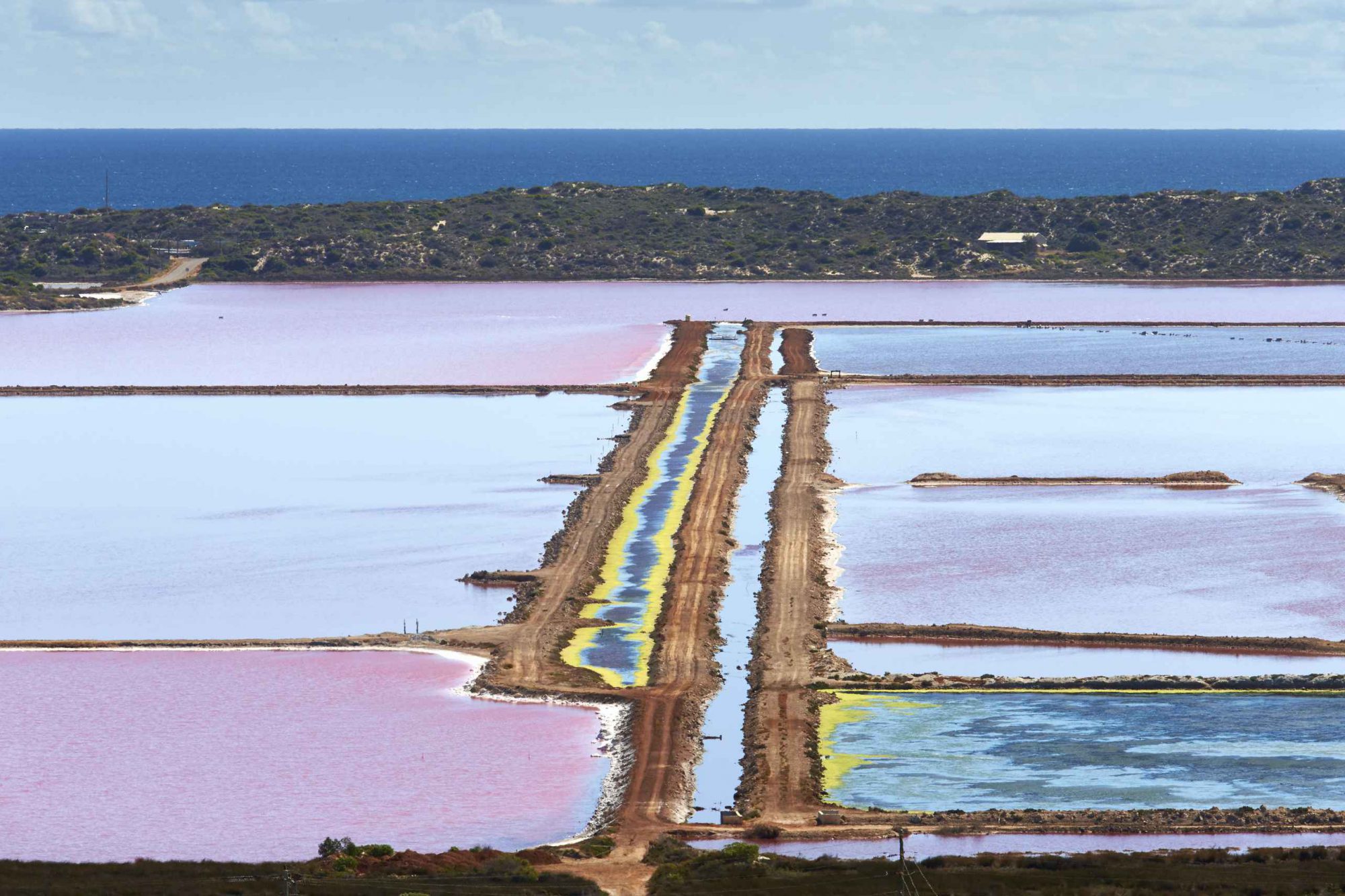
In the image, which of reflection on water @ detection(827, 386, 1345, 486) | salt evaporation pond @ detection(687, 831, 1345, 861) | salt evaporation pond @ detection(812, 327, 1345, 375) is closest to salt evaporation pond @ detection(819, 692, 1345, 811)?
salt evaporation pond @ detection(687, 831, 1345, 861)

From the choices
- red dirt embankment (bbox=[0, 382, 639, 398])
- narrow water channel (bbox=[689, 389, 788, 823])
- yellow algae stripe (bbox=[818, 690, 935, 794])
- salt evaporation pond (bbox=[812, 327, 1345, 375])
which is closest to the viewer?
narrow water channel (bbox=[689, 389, 788, 823])

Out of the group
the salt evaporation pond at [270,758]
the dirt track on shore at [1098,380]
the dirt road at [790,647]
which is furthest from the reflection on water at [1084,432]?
the salt evaporation pond at [270,758]

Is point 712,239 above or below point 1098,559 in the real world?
above

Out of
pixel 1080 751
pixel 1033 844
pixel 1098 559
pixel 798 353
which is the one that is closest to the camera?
pixel 1033 844

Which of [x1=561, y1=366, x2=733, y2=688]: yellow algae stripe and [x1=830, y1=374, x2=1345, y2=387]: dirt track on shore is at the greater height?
[x1=830, y1=374, x2=1345, y2=387]: dirt track on shore

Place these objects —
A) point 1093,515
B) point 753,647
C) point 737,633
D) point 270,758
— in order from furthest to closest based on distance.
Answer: point 1093,515 → point 737,633 → point 753,647 → point 270,758

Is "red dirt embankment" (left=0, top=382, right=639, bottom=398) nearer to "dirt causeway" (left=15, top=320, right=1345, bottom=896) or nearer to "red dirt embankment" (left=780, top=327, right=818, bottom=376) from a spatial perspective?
"red dirt embankment" (left=780, top=327, right=818, bottom=376)

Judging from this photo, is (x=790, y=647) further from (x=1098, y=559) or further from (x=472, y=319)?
(x=472, y=319)

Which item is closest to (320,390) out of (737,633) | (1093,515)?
(1093,515)
